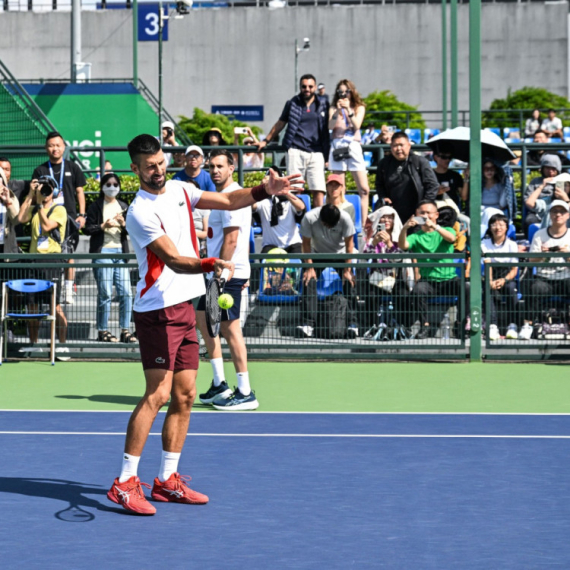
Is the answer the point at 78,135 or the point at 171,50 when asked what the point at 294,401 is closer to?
the point at 78,135

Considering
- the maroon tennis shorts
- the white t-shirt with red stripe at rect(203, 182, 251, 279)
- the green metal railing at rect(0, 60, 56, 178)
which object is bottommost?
the maroon tennis shorts

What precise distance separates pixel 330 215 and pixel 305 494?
6902 millimetres

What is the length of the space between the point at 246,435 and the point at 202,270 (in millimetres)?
2511

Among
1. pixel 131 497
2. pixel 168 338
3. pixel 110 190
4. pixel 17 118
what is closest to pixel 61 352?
pixel 110 190

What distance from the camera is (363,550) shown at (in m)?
5.41

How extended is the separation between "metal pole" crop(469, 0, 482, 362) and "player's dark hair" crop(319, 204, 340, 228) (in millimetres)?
1562

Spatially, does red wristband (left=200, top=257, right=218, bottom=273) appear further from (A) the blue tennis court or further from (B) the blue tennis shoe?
(B) the blue tennis shoe

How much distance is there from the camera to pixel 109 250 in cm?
1359

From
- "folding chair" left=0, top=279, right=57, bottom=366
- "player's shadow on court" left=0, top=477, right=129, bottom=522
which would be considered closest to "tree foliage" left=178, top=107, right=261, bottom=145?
"folding chair" left=0, top=279, right=57, bottom=366

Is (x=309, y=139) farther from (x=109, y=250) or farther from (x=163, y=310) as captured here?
(x=163, y=310)

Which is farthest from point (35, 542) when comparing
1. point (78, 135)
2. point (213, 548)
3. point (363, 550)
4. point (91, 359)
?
point (78, 135)

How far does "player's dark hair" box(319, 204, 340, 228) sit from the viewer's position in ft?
42.9

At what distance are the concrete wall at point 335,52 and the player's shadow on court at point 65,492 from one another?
5179 centimetres

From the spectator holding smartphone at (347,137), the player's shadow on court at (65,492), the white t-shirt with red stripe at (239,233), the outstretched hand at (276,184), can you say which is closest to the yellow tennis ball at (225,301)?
the outstretched hand at (276,184)
